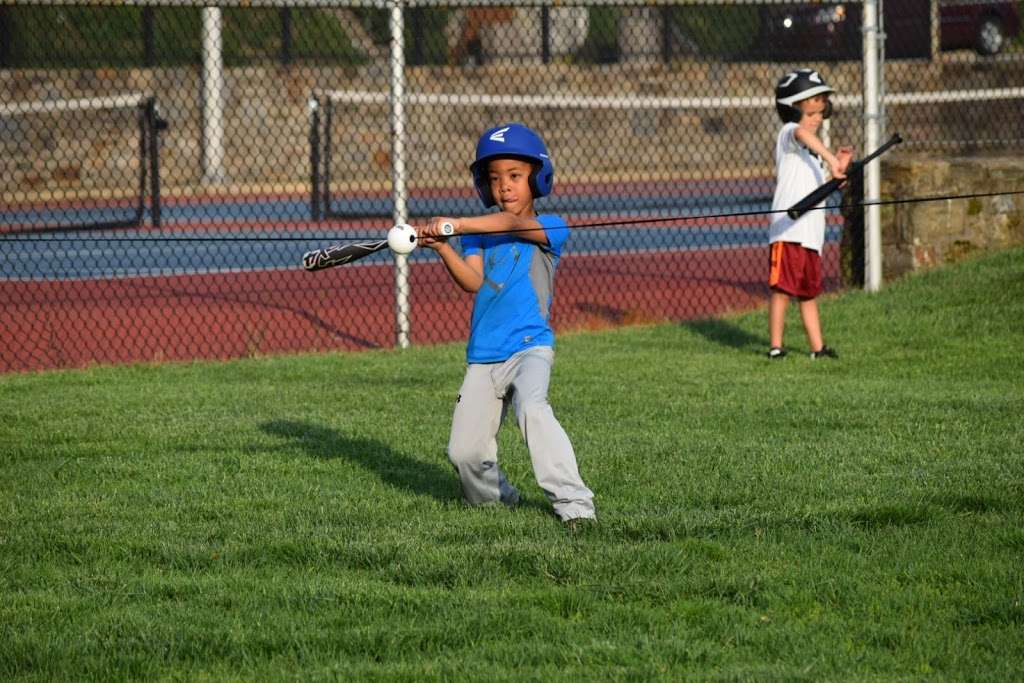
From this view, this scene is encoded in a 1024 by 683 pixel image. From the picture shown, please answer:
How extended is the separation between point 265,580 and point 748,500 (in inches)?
72.3

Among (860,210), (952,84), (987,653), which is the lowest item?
(987,653)

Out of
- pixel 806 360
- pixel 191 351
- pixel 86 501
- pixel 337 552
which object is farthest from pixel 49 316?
pixel 337 552

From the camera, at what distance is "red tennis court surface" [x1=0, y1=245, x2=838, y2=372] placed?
441 inches

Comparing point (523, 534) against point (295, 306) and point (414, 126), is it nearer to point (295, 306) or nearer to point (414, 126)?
point (295, 306)

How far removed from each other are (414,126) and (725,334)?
15879 millimetres

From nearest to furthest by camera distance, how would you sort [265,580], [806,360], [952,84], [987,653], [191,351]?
[987,653], [265,580], [806,360], [191,351], [952,84]

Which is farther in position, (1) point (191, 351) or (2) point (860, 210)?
(2) point (860, 210)

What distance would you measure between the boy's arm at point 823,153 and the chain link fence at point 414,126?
4078 millimetres

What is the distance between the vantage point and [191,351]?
1100 cm

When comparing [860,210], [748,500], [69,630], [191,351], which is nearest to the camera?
[69,630]

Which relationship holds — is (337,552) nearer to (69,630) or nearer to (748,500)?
(69,630)

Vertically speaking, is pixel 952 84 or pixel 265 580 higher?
pixel 952 84

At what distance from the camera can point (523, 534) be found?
520cm

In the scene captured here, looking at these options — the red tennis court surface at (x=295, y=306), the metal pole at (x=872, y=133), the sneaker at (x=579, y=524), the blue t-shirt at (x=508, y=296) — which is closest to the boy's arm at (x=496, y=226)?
the blue t-shirt at (x=508, y=296)
